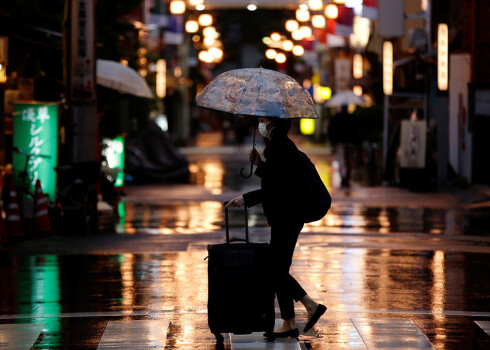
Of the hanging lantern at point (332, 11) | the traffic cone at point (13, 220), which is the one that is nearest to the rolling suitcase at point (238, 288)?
the traffic cone at point (13, 220)

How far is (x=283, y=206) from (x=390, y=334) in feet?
4.67

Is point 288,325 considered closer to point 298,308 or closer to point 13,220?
point 298,308

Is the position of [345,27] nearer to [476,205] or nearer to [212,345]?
[476,205]

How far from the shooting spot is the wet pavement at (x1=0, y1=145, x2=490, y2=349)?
873 cm

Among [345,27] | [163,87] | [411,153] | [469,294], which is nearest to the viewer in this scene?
[469,294]

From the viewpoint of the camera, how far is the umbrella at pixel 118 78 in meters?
20.9

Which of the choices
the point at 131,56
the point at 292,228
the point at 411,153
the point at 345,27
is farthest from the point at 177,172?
the point at 292,228

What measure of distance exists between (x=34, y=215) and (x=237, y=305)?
348 inches

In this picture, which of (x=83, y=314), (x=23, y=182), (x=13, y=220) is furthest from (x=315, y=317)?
(x=23, y=182)

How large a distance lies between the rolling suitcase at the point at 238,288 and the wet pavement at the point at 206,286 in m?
0.24

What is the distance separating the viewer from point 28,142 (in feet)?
58.4

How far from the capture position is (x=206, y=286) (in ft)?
37.0

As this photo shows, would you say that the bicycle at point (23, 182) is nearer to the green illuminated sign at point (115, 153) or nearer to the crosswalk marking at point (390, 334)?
the green illuminated sign at point (115, 153)

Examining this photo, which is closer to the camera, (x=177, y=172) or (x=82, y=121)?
(x=82, y=121)
